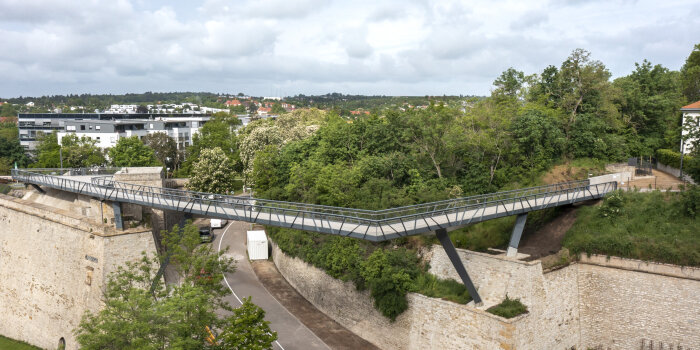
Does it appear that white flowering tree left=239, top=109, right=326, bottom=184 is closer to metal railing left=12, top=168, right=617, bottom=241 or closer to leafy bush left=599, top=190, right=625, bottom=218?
metal railing left=12, top=168, right=617, bottom=241

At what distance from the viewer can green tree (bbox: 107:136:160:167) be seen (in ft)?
162

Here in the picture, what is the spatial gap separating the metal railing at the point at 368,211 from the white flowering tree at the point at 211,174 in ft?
49.2

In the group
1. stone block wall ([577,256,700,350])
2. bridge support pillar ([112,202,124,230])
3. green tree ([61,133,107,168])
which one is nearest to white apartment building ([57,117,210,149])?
green tree ([61,133,107,168])

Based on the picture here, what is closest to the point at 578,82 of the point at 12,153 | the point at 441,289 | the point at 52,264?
the point at 441,289

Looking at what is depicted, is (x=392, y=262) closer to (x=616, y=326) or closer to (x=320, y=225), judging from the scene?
(x=320, y=225)

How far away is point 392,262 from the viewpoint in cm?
2308

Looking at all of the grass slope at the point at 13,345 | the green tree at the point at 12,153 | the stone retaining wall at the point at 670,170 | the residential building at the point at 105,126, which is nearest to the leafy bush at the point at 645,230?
the stone retaining wall at the point at 670,170

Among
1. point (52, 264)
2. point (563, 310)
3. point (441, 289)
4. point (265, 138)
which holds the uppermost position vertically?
point (265, 138)

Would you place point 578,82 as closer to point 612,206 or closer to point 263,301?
point 612,206

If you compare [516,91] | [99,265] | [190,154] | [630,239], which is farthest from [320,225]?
[190,154]

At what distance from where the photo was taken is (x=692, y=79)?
44188 millimetres

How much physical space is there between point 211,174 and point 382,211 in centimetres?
2745

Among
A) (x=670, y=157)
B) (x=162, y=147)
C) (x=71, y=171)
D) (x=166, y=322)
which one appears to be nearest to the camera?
(x=166, y=322)

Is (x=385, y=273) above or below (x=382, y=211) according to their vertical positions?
below
